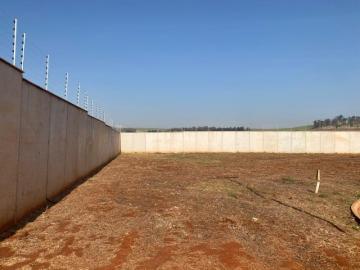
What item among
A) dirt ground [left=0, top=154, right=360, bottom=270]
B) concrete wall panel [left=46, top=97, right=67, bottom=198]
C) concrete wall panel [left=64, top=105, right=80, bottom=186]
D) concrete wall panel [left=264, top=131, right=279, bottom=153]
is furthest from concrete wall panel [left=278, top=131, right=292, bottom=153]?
concrete wall panel [left=46, top=97, right=67, bottom=198]

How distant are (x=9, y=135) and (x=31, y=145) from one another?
173cm

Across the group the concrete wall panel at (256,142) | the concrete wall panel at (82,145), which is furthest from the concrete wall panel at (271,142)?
the concrete wall panel at (82,145)

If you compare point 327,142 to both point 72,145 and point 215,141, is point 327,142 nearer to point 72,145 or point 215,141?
point 215,141

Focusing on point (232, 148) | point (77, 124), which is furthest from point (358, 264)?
point (232, 148)

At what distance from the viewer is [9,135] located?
9.00 meters

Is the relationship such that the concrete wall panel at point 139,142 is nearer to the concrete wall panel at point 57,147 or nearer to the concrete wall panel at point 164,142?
the concrete wall panel at point 164,142

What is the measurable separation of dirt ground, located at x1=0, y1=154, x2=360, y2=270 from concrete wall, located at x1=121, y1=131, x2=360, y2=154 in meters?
32.5

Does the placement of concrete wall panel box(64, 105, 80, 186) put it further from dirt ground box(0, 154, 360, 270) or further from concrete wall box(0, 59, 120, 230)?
dirt ground box(0, 154, 360, 270)

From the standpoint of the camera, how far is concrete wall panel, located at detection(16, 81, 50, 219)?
9.95 metres

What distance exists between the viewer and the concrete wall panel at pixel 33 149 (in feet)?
32.6

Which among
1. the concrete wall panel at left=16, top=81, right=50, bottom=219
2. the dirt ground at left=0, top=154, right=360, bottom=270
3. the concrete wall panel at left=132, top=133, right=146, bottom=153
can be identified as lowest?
the dirt ground at left=0, top=154, right=360, bottom=270

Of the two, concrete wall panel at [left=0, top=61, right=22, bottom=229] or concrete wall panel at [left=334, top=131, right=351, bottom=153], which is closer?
concrete wall panel at [left=0, top=61, right=22, bottom=229]

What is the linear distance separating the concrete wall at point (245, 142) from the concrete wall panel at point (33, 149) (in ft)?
122

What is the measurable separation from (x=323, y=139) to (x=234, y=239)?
133 feet
